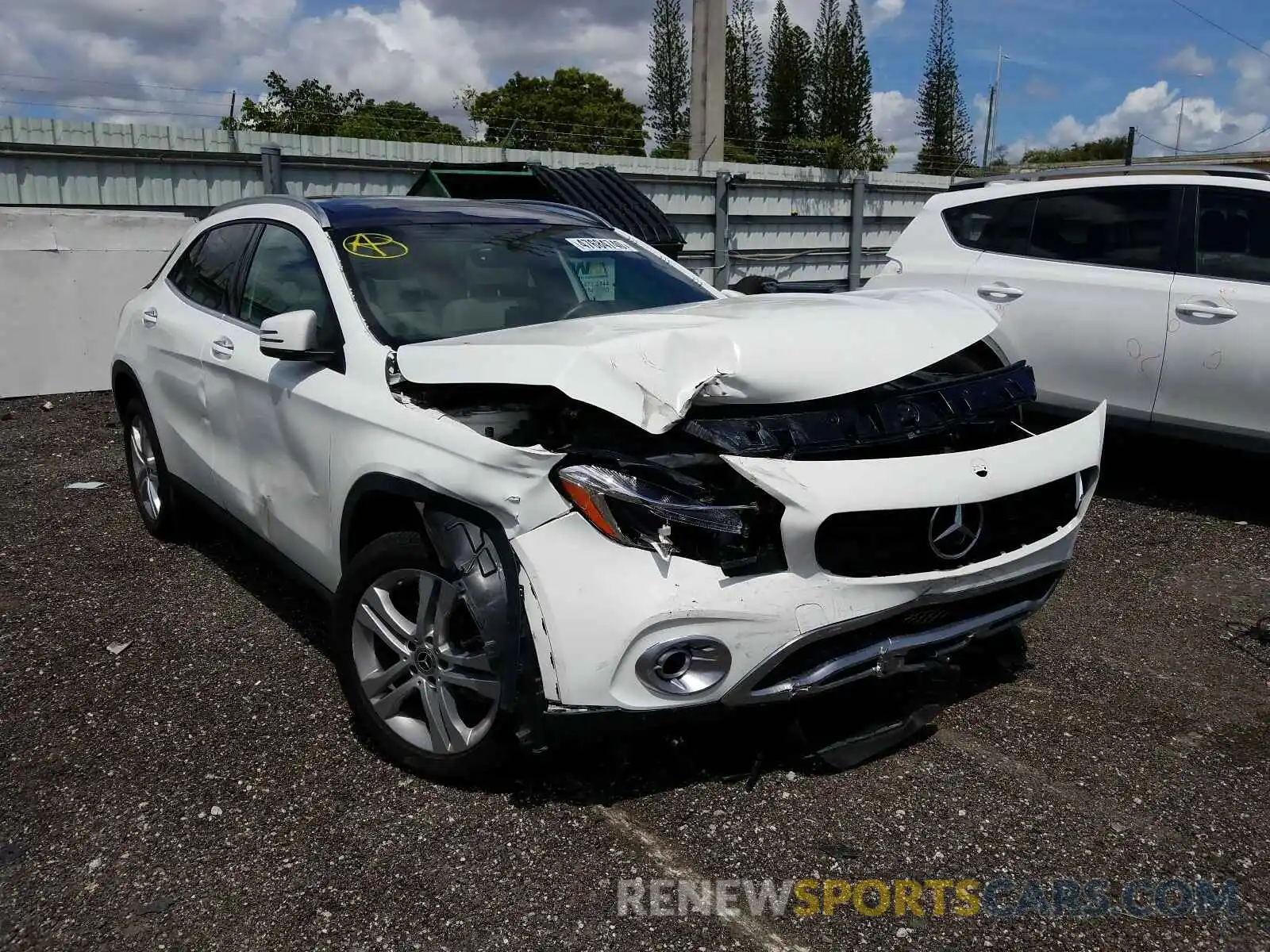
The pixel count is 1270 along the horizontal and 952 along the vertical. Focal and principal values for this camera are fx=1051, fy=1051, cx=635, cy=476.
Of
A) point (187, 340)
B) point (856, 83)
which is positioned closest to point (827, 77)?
point (856, 83)

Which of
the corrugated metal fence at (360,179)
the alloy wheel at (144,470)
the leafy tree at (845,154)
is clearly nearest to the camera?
the alloy wheel at (144,470)

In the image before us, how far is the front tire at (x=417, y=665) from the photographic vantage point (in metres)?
2.75

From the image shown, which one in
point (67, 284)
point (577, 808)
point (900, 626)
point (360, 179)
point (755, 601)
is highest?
point (360, 179)

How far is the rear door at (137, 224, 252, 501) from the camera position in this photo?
4305mm

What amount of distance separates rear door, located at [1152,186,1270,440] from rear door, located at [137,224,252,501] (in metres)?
4.54

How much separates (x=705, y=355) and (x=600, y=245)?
1751 millimetres

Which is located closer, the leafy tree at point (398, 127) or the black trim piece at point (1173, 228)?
the black trim piece at point (1173, 228)

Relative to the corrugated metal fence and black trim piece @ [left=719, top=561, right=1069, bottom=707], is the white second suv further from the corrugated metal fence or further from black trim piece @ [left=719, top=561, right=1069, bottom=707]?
the corrugated metal fence

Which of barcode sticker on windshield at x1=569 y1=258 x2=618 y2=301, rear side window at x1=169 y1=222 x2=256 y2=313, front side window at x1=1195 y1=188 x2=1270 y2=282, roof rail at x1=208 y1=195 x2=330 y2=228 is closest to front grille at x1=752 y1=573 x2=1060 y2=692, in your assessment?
barcode sticker on windshield at x1=569 y1=258 x2=618 y2=301

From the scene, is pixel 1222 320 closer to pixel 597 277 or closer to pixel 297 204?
pixel 597 277

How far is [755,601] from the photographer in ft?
8.29

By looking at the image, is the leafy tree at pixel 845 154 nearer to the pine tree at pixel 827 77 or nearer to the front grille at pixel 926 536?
the front grille at pixel 926 536

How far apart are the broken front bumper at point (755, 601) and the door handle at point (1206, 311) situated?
329 cm

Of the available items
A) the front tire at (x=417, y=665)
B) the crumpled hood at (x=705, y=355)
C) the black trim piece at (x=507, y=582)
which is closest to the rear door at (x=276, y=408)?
the front tire at (x=417, y=665)
